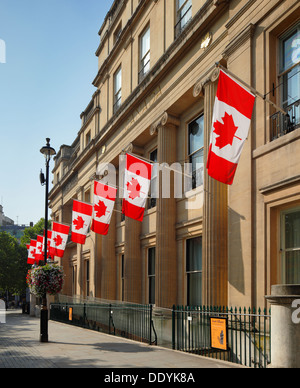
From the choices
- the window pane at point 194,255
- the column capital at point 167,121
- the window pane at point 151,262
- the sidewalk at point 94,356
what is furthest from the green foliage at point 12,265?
the sidewalk at point 94,356

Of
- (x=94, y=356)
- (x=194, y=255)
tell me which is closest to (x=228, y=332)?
(x=94, y=356)

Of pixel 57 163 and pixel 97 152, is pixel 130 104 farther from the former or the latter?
pixel 57 163

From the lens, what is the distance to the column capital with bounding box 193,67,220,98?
1487 cm

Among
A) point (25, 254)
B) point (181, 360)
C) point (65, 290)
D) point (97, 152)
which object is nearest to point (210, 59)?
point (181, 360)

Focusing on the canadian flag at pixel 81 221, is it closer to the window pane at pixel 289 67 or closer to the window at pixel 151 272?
the window at pixel 151 272

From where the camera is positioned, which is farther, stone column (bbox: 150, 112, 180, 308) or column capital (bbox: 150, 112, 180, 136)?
column capital (bbox: 150, 112, 180, 136)

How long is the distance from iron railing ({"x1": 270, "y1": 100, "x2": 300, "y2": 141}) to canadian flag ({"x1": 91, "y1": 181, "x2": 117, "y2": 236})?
10.5 metres

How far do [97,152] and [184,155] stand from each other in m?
12.2

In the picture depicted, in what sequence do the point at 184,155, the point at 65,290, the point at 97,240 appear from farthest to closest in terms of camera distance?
the point at 65,290 < the point at 97,240 < the point at 184,155

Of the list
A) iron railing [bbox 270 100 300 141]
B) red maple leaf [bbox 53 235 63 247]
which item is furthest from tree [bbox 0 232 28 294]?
iron railing [bbox 270 100 300 141]

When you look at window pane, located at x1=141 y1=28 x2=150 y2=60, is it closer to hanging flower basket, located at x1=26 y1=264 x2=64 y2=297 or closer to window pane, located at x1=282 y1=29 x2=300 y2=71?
window pane, located at x1=282 y1=29 x2=300 y2=71

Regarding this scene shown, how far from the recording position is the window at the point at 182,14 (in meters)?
17.8

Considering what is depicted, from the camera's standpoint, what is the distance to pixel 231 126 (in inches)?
444

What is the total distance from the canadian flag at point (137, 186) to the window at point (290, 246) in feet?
20.8
